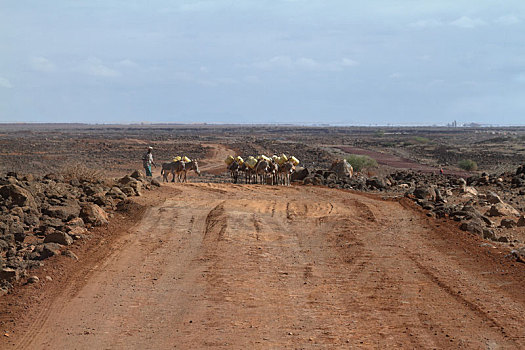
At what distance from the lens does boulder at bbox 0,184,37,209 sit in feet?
49.7

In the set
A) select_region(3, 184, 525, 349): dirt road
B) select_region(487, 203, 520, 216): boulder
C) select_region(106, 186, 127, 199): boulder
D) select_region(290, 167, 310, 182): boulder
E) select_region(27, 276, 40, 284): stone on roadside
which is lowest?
select_region(290, 167, 310, 182): boulder

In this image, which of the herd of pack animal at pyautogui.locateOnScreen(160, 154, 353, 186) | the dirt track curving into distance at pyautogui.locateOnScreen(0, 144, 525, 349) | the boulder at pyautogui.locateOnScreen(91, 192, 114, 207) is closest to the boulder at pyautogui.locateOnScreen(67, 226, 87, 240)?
the dirt track curving into distance at pyautogui.locateOnScreen(0, 144, 525, 349)

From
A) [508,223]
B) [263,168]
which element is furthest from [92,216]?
[263,168]

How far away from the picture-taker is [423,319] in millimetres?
8648

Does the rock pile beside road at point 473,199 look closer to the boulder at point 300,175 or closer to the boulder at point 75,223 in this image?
the boulder at point 300,175

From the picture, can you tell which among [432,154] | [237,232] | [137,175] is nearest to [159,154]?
[432,154]

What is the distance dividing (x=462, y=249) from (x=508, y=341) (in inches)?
230

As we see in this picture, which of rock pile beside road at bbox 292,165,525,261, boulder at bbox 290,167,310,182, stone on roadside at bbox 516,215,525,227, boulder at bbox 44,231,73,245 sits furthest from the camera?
boulder at bbox 290,167,310,182

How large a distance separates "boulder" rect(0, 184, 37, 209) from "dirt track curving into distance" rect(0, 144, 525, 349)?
2.66 meters

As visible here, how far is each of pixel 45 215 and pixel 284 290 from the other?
304 inches

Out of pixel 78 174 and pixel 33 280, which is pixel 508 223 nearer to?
pixel 33 280

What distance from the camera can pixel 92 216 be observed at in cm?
1531

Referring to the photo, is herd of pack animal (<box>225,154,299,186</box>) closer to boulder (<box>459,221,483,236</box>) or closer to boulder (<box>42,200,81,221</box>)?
boulder (<box>459,221,483,236</box>)

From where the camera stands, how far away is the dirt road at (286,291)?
797cm
